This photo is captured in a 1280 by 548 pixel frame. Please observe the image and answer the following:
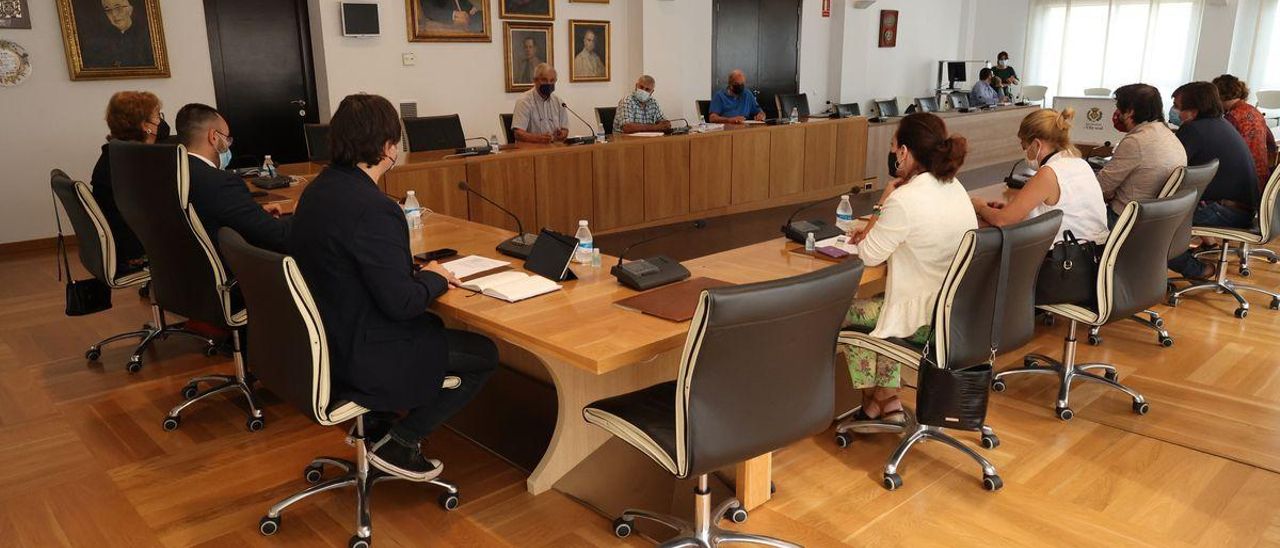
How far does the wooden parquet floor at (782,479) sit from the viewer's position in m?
2.65

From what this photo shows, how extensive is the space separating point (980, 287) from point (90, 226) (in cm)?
341

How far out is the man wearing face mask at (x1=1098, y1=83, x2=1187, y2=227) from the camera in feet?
13.9

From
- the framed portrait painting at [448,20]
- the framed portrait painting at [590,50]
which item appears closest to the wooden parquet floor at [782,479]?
the framed portrait painting at [448,20]

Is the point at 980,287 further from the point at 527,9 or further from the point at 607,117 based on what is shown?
the point at 527,9

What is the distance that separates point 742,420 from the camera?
209cm

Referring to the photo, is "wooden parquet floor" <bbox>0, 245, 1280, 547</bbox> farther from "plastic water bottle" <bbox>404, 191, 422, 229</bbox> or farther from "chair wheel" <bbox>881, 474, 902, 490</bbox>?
"plastic water bottle" <bbox>404, 191, 422, 229</bbox>

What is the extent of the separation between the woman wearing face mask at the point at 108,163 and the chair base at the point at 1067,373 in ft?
11.9

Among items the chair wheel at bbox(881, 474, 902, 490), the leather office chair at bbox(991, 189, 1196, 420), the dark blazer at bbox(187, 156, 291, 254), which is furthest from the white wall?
the leather office chair at bbox(991, 189, 1196, 420)

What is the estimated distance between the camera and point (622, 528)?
2596 mm

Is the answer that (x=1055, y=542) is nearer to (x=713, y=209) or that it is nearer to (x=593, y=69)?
(x=713, y=209)

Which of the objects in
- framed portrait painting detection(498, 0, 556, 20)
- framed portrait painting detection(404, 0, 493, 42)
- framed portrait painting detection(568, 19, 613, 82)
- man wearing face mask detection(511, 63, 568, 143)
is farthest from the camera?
framed portrait painting detection(568, 19, 613, 82)

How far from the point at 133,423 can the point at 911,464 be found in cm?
287

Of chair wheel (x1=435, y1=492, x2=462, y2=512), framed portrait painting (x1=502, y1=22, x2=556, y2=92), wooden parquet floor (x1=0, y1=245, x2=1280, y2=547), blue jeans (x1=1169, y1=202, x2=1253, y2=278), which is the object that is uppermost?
framed portrait painting (x1=502, y1=22, x2=556, y2=92)

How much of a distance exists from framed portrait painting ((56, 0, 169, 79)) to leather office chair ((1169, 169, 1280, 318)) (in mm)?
6862
